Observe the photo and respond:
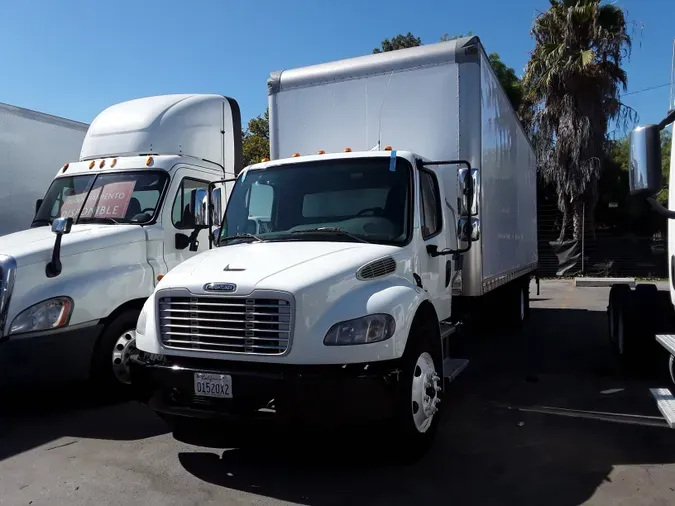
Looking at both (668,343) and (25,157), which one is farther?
(25,157)

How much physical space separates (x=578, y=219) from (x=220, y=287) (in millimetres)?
22379

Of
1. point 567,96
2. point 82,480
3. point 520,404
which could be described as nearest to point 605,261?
point 567,96

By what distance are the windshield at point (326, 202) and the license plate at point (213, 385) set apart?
1.44 metres

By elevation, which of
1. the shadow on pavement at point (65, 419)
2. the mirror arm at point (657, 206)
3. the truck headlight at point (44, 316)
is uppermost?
the mirror arm at point (657, 206)

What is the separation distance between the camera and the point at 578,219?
23.8 m

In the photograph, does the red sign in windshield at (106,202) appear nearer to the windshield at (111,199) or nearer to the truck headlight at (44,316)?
the windshield at (111,199)

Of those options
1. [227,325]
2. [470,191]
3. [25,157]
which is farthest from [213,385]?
[25,157]

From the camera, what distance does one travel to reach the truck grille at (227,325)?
13.0 ft

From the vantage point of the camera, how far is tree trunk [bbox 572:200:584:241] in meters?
23.6

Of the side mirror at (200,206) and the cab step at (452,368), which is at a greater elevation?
the side mirror at (200,206)

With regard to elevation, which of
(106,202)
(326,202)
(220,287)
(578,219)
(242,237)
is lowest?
(220,287)

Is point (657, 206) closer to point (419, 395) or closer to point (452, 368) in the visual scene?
point (419, 395)

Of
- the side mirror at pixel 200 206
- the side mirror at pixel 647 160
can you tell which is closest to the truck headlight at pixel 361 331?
the side mirror at pixel 647 160

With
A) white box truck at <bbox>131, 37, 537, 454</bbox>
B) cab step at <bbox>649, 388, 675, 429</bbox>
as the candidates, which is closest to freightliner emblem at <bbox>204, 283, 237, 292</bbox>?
white box truck at <bbox>131, 37, 537, 454</bbox>
